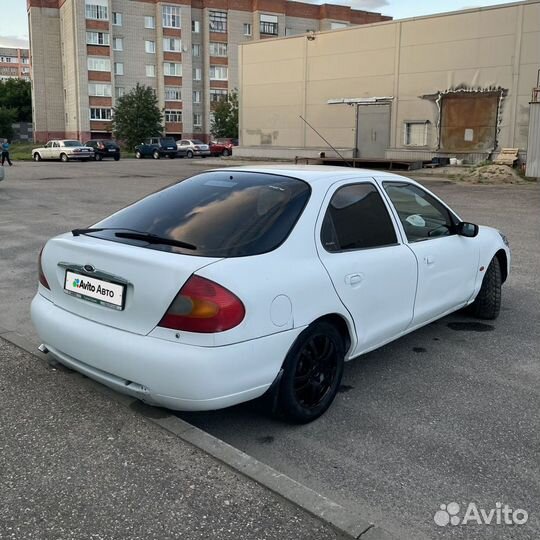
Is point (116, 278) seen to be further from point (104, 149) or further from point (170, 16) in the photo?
point (170, 16)

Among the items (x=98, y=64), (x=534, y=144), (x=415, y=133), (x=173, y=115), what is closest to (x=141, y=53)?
(x=98, y=64)

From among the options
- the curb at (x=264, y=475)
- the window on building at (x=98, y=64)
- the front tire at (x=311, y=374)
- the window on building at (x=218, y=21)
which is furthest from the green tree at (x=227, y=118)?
the curb at (x=264, y=475)

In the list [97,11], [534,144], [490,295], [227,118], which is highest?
[97,11]

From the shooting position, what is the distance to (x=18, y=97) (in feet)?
291

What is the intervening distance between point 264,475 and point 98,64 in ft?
231

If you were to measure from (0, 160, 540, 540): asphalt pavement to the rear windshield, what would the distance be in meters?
1.00

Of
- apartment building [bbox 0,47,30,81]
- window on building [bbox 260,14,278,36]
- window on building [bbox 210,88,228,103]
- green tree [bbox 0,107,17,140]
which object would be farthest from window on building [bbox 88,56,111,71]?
apartment building [bbox 0,47,30,81]

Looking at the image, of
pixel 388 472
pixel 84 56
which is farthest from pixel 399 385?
pixel 84 56

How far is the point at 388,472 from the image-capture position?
317cm

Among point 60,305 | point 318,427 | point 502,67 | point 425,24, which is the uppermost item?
point 425,24

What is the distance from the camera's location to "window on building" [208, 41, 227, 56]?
72.8 meters

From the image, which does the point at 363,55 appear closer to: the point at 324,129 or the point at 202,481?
the point at 324,129

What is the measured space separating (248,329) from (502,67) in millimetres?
30290

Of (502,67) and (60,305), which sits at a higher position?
(502,67)
